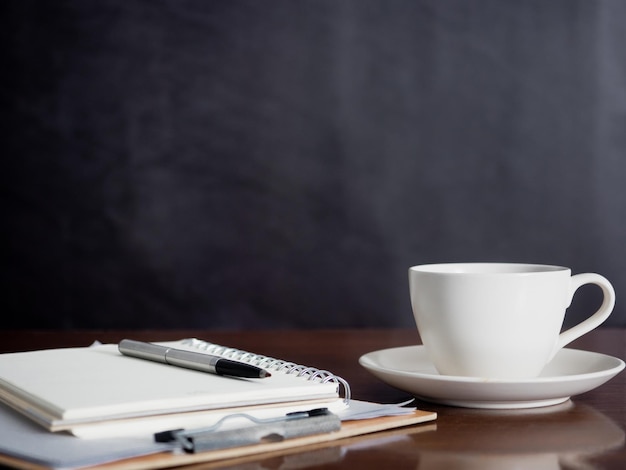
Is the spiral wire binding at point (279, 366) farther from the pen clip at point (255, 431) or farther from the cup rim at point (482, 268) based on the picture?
the cup rim at point (482, 268)

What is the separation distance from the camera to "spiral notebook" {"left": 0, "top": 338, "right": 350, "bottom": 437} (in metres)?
0.52

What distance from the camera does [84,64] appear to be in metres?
1.83

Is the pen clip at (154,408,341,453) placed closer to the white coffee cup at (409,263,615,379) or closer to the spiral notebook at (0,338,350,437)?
the spiral notebook at (0,338,350,437)

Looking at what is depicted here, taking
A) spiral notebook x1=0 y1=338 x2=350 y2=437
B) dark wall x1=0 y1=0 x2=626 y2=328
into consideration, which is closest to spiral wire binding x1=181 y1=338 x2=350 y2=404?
spiral notebook x1=0 y1=338 x2=350 y2=437

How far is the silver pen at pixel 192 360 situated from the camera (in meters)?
0.61

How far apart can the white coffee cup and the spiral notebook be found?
0.13 metres

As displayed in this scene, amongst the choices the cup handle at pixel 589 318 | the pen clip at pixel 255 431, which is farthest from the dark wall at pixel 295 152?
the pen clip at pixel 255 431

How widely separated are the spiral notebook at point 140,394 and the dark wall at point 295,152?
1.13m

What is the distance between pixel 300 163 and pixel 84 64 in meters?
0.52

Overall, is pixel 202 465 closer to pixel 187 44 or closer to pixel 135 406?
pixel 135 406

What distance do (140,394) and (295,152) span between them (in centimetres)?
129

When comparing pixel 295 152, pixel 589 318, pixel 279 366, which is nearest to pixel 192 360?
pixel 279 366

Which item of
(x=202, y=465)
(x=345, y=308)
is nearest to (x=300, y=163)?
(x=345, y=308)

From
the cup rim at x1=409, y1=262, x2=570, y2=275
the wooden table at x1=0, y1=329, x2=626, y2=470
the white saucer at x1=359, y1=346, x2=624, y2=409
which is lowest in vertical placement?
the wooden table at x1=0, y1=329, x2=626, y2=470
